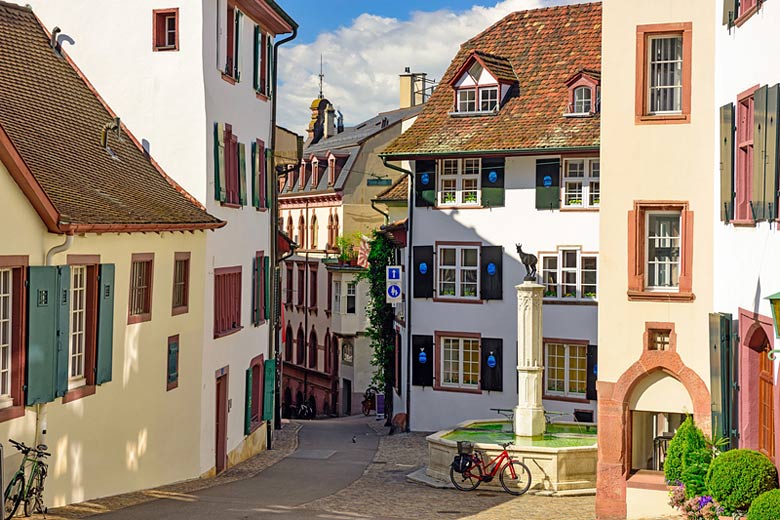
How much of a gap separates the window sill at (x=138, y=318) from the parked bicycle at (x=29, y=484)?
419 cm

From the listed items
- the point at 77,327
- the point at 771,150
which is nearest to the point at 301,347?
the point at 77,327

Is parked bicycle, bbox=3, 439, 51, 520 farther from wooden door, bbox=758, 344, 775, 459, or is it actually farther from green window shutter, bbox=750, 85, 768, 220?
green window shutter, bbox=750, 85, 768, 220

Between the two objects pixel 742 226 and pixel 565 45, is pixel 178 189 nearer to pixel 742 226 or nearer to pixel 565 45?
pixel 742 226

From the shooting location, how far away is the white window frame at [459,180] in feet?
Answer: 112

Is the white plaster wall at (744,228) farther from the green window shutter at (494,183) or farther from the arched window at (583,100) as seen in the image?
the green window shutter at (494,183)

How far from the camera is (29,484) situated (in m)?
16.1

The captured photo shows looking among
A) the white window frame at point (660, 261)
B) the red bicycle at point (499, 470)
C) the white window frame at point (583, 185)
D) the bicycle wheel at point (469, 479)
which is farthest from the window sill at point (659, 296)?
the white window frame at point (583, 185)

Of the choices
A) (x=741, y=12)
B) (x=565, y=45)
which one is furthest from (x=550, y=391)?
(x=741, y=12)

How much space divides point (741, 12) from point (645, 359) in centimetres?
603

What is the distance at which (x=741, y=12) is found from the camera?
17.9 meters

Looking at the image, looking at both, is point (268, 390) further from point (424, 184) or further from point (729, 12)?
point (729, 12)

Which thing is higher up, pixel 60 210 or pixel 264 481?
pixel 60 210

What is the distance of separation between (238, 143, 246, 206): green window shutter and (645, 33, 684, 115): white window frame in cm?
1073

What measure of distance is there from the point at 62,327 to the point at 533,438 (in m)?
11.7
